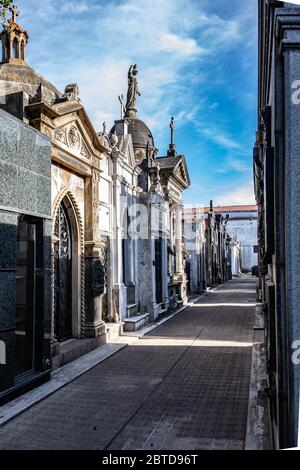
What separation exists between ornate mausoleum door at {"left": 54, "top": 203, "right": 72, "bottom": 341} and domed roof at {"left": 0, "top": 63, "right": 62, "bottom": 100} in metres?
3.58

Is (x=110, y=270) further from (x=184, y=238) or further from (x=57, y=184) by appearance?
(x=184, y=238)

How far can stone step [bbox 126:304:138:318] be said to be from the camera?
12.6 metres

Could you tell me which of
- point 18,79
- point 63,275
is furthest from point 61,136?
point 18,79

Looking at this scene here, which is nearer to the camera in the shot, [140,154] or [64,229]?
[64,229]

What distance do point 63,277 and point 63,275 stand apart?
5 cm

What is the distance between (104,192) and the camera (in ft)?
37.9

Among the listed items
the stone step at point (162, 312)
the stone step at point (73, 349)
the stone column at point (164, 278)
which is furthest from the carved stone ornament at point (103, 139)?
the stone step at point (162, 312)

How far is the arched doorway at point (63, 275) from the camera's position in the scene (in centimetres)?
889

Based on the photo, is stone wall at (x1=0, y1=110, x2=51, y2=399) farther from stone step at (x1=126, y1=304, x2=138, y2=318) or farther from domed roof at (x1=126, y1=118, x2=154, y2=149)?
domed roof at (x1=126, y1=118, x2=154, y2=149)

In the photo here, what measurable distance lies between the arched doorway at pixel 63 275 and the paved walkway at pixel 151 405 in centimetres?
139

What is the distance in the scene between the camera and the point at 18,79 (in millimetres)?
10711

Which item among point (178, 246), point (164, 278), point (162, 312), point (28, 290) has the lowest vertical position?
point (162, 312)

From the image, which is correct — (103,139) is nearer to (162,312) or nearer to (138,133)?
(162,312)
